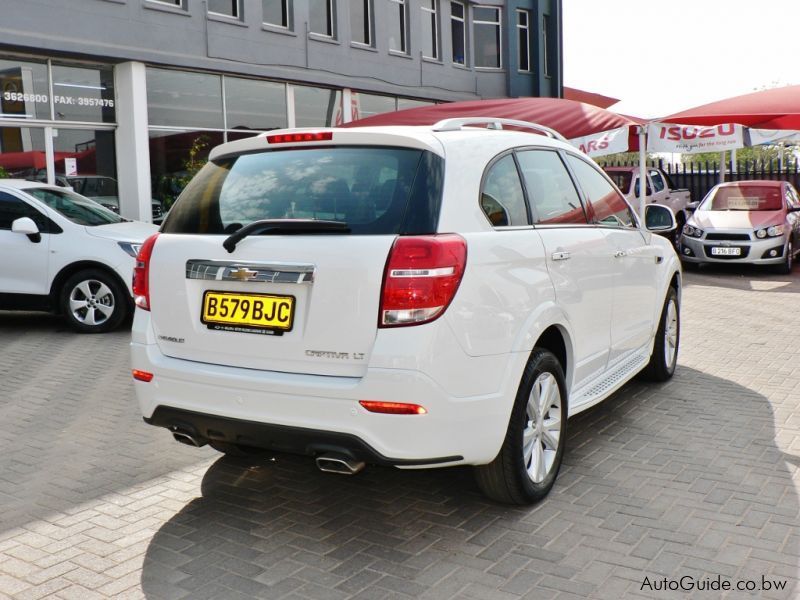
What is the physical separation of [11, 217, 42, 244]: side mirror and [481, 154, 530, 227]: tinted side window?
270 inches

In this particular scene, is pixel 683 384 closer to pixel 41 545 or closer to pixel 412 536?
pixel 412 536

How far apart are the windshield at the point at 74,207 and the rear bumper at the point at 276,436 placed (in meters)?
6.67

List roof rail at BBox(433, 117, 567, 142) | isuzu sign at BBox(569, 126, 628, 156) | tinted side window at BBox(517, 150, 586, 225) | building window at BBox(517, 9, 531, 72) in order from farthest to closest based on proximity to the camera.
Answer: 1. building window at BBox(517, 9, 531, 72)
2. isuzu sign at BBox(569, 126, 628, 156)
3. tinted side window at BBox(517, 150, 586, 225)
4. roof rail at BBox(433, 117, 567, 142)

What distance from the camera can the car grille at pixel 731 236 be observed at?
579 inches

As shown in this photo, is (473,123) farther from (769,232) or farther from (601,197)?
(769,232)

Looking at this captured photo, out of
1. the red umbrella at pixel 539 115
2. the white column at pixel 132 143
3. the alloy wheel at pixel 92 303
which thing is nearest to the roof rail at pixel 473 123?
the alloy wheel at pixel 92 303

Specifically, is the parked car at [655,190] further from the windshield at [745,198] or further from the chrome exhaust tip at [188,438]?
the chrome exhaust tip at [188,438]

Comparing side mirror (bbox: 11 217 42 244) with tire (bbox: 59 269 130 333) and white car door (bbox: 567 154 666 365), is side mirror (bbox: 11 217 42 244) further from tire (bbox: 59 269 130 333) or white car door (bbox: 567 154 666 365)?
white car door (bbox: 567 154 666 365)

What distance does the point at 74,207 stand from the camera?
10172mm

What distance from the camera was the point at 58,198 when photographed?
10.2m

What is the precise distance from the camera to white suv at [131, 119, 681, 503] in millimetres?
3463

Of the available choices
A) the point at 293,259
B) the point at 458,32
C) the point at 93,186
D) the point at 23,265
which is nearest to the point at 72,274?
the point at 23,265

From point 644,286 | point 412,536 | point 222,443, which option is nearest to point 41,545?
point 222,443

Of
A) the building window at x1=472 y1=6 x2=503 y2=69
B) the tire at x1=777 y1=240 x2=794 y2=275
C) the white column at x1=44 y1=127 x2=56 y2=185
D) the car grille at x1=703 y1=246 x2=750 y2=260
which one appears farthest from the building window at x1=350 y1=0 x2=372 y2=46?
the tire at x1=777 y1=240 x2=794 y2=275
